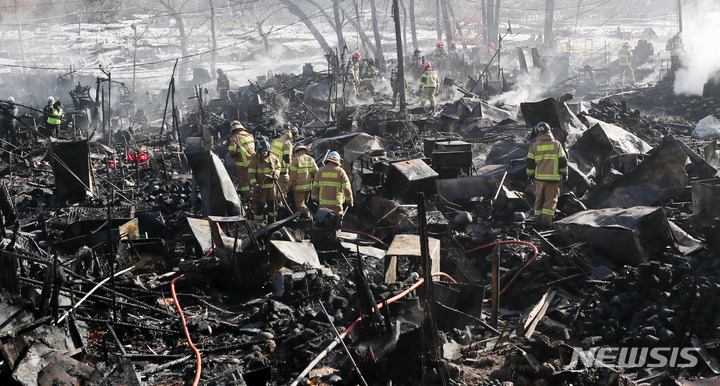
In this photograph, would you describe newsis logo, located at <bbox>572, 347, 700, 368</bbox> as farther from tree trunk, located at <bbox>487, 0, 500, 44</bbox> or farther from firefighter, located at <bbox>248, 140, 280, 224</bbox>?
tree trunk, located at <bbox>487, 0, 500, 44</bbox>

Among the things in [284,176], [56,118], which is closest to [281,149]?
[284,176]

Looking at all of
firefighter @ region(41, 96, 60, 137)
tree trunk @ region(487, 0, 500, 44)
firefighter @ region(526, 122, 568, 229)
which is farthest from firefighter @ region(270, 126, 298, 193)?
tree trunk @ region(487, 0, 500, 44)

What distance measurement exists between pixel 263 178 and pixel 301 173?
2.29ft

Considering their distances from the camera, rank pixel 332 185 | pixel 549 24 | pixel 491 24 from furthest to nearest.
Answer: pixel 491 24
pixel 549 24
pixel 332 185

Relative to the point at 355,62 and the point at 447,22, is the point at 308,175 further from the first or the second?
the point at 447,22

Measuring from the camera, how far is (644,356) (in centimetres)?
652

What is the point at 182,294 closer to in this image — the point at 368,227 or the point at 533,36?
Result: the point at 368,227

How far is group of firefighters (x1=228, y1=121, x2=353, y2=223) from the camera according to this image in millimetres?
10359

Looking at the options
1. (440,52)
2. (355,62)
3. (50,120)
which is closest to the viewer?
(50,120)

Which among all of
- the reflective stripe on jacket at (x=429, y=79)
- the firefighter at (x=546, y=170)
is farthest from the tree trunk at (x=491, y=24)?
the firefighter at (x=546, y=170)

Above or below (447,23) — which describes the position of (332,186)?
below

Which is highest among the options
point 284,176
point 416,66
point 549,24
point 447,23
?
point 447,23

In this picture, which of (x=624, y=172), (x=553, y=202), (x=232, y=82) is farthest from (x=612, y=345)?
(x=232, y=82)

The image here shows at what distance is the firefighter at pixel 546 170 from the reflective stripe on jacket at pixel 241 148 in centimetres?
543
